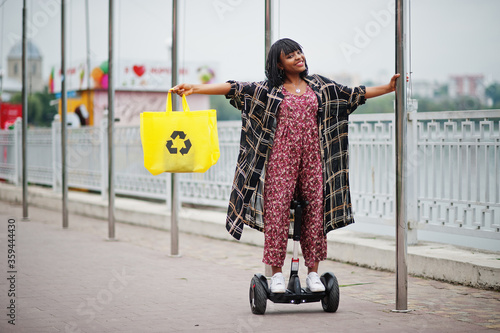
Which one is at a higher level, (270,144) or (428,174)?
(270,144)

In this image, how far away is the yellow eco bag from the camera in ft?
17.6

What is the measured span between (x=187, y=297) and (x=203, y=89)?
1.64 m

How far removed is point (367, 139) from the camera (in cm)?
781

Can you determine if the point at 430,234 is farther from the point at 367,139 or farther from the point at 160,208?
the point at 160,208

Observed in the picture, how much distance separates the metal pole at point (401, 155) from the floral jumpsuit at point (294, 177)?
0.52 meters

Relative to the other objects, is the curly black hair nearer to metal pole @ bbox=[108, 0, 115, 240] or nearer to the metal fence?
the metal fence

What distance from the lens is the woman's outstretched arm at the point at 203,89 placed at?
16.3 feet

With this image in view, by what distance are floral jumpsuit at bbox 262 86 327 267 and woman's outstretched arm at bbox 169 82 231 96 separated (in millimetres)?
405

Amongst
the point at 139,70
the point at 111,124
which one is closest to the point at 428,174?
the point at 111,124

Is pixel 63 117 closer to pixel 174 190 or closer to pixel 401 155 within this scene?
pixel 174 190

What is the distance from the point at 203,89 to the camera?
496 centimetres

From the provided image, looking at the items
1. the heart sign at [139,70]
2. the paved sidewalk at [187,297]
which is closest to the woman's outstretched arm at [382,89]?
the paved sidewalk at [187,297]

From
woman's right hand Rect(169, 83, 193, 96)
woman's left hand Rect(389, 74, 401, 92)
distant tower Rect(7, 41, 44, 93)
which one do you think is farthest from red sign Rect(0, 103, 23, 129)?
woman's left hand Rect(389, 74, 401, 92)

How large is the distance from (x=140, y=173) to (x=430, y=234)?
6.21 m
